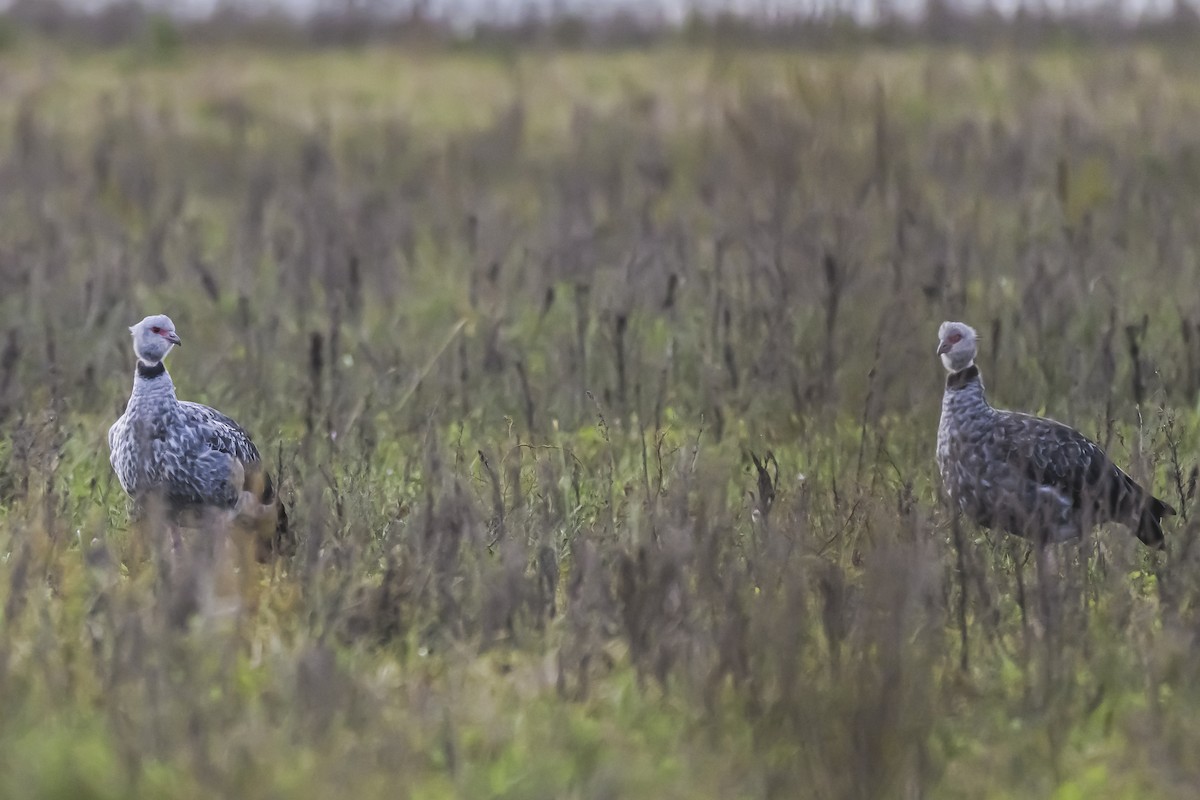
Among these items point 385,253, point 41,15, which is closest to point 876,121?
point 385,253

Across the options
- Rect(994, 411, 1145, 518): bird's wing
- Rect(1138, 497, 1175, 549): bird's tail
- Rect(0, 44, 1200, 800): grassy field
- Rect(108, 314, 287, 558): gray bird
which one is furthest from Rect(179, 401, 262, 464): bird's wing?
Rect(1138, 497, 1175, 549): bird's tail

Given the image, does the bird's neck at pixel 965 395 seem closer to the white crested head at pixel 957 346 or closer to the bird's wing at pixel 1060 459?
the white crested head at pixel 957 346

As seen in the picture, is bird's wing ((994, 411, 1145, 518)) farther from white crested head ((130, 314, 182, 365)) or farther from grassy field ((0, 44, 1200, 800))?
white crested head ((130, 314, 182, 365))

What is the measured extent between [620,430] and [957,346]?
149cm

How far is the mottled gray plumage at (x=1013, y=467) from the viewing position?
514 cm

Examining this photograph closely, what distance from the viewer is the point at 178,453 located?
211 inches

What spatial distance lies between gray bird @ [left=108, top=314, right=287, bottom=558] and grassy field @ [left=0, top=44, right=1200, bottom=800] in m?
0.19

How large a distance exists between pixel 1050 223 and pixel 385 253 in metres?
3.65

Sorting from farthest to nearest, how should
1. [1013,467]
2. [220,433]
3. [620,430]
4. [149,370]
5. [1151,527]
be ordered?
[620,430]
[149,370]
[220,433]
[1013,467]
[1151,527]

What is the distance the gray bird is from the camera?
17.2ft

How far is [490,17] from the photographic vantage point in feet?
72.9

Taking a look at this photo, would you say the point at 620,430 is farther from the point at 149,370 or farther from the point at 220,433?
the point at 149,370

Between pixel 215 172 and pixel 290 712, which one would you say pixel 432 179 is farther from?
pixel 290 712

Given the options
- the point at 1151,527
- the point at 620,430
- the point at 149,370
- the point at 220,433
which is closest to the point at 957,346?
the point at 1151,527
